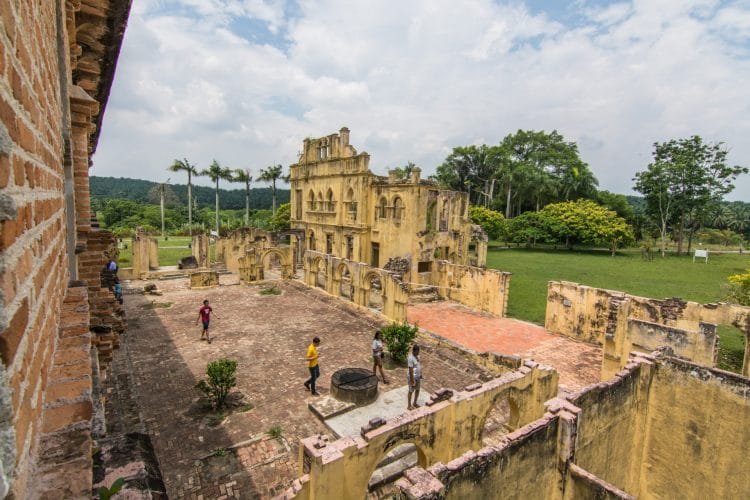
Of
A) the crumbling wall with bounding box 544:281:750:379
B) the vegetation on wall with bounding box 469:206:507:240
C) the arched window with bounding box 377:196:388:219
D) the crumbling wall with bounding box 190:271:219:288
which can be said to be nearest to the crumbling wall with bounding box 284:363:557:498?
the crumbling wall with bounding box 544:281:750:379

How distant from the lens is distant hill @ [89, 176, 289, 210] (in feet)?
366

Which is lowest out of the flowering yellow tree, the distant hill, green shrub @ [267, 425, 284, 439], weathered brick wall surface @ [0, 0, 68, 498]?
green shrub @ [267, 425, 284, 439]

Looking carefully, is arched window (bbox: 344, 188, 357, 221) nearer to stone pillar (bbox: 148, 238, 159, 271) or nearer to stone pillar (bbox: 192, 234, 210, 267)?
stone pillar (bbox: 192, 234, 210, 267)

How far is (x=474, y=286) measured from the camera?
64.1 ft

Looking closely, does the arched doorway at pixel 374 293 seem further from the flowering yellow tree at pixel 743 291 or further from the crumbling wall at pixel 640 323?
the flowering yellow tree at pixel 743 291

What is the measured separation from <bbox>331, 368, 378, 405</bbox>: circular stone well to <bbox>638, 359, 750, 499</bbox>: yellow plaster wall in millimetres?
6251

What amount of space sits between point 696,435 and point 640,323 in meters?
3.56

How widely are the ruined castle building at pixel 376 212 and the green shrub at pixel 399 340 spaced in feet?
31.0

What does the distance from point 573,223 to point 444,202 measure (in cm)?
2688

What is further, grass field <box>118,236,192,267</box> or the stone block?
grass field <box>118,236,192,267</box>

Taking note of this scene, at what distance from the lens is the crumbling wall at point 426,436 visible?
5.61 meters

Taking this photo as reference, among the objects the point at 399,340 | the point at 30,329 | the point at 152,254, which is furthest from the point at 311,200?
the point at 30,329

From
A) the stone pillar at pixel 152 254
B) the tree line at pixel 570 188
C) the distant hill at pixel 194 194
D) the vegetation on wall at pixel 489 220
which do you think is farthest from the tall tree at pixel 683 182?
the distant hill at pixel 194 194

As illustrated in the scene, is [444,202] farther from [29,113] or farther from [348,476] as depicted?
[29,113]
